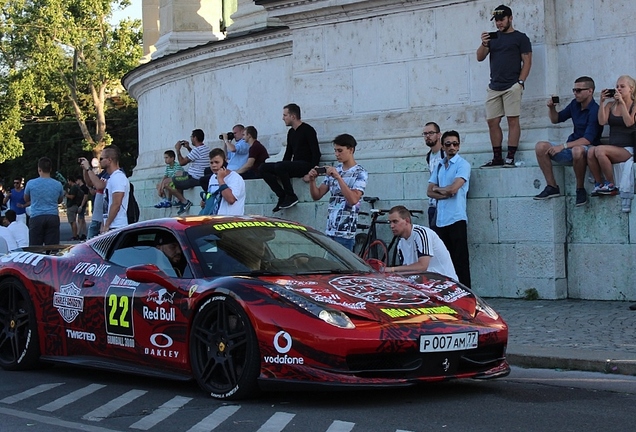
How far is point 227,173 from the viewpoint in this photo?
40.6ft

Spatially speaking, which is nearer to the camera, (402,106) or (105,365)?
(105,365)

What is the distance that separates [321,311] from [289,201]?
7.89 meters

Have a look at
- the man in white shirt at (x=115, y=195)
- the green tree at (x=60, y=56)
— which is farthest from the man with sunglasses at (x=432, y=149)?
the green tree at (x=60, y=56)

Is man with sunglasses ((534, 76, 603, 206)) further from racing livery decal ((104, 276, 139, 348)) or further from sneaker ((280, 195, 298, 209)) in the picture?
racing livery decal ((104, 276, 139, 348))

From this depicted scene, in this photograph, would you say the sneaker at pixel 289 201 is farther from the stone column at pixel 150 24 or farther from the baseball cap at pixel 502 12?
the stone column at pixel 150 24

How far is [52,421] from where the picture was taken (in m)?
6.94

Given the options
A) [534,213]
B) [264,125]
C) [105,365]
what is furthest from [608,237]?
[264,125]

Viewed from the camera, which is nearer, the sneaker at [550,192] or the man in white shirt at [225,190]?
the man in white shirt at [225,190]

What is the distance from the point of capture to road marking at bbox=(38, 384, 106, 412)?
7461mm

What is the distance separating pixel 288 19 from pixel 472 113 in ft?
10.6

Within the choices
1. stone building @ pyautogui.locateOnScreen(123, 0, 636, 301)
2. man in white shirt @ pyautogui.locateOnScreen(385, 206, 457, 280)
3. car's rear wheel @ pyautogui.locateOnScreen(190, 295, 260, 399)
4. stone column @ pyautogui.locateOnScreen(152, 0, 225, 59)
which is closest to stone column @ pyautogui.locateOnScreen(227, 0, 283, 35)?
stone building @ pyautogui.locateOnScreen(123, 0, 636, 301)

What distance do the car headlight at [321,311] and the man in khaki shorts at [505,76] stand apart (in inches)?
252

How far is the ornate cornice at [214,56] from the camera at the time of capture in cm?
1784

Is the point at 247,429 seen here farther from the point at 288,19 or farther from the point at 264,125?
the point at 264,125
